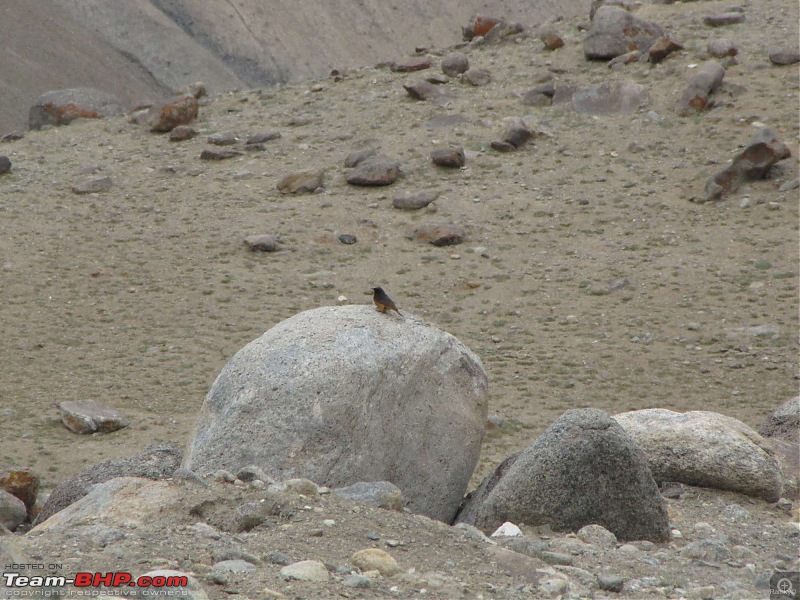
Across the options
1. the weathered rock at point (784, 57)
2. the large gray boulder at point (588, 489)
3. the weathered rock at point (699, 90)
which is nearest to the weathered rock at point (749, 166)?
the weathered rock at point (699, 90)

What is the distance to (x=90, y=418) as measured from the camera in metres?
9.62

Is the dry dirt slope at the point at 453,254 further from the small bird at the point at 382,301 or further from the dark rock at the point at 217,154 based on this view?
the small bird at the point at 382,301

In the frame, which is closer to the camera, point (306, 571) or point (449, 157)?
point (306, 571)

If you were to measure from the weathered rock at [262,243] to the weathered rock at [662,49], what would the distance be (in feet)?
24.5

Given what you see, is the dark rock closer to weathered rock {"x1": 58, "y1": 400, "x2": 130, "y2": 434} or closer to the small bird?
weathered rock {"x1": 58, "y1": 400, "x2": 130, "y2": 434}

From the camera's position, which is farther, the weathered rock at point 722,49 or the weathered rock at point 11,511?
the weathered rock at point 722,49

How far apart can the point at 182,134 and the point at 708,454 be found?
12.7 meters

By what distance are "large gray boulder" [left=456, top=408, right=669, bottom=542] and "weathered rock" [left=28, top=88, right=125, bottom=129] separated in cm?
1577

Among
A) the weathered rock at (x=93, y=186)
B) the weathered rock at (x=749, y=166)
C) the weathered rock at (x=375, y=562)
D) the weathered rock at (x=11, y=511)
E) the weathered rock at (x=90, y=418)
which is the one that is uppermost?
the weathered rock at (x=375, y=562)

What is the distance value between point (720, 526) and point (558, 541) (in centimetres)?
125

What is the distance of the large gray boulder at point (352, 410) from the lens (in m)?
5.77

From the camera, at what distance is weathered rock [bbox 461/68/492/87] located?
18078mm

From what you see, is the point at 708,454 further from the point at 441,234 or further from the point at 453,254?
the point at 441,234
